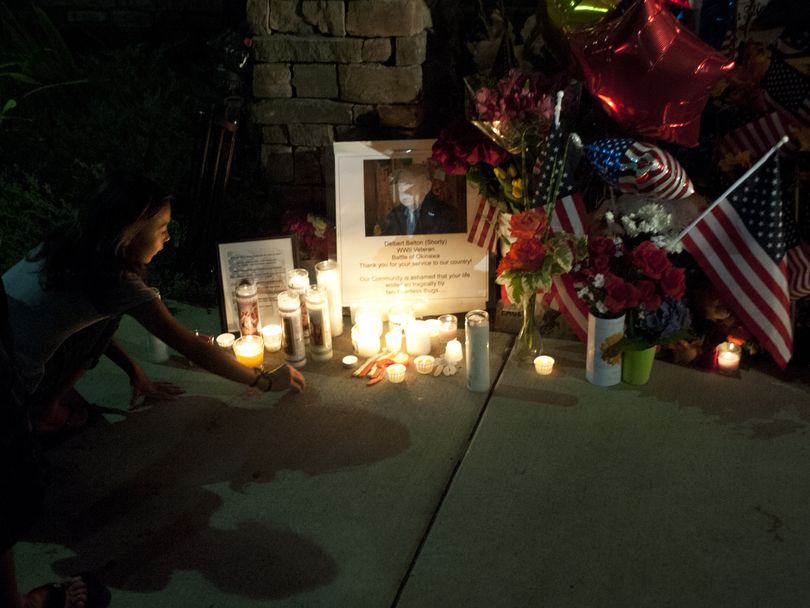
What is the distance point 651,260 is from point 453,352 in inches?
40.1

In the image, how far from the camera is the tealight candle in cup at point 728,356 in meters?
3.55

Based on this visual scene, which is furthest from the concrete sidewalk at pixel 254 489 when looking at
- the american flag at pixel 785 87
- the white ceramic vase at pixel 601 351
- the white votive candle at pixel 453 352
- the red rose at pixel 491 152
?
the american flag at pixel 785 87

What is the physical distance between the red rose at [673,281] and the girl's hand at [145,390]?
2.20m

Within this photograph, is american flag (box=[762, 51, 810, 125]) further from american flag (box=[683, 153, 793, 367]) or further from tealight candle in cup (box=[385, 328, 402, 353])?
tealight candle in cup (box=[385, 328, 402, 353])

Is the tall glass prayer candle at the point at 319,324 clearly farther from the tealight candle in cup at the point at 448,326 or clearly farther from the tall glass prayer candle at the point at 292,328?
the tealight candle in cup at the point at 448,326

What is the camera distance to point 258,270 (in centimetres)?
392

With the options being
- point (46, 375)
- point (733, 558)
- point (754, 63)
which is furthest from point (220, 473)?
point (754, 63)

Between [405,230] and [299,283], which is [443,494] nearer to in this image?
[299,283]

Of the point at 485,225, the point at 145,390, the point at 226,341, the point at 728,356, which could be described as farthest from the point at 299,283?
the point at 728,356

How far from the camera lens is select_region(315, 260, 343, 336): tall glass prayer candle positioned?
12.8 ft

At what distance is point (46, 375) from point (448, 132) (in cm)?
207

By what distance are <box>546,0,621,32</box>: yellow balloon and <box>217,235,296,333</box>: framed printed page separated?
1.70 m

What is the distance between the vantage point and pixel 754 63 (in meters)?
3.56

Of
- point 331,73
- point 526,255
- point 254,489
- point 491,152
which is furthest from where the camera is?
point 331,73
